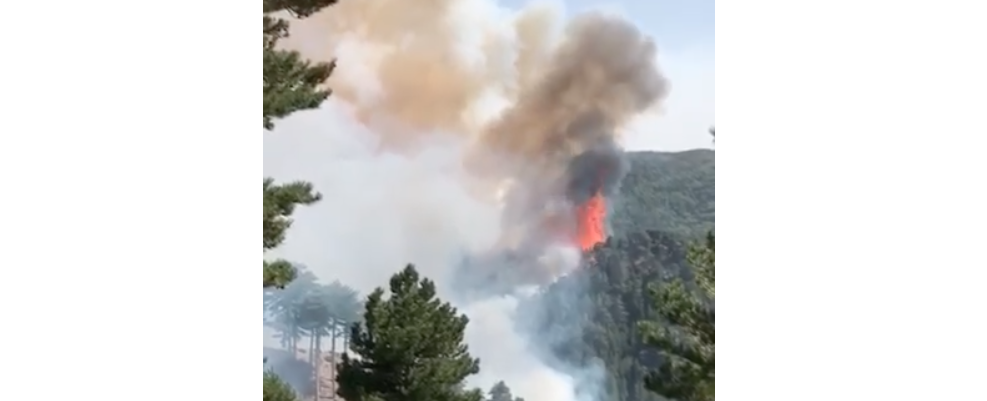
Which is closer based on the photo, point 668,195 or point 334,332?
point 668,195

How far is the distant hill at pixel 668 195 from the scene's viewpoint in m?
A: 2.42

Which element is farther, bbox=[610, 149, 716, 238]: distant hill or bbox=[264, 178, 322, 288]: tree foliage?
bbox=[264, 178, 322, 288]: tree foliage

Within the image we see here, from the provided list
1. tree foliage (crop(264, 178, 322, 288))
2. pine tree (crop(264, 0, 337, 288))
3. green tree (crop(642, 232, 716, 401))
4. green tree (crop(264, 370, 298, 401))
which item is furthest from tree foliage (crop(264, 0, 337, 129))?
green tree (crop(642, 232, 716, 401))

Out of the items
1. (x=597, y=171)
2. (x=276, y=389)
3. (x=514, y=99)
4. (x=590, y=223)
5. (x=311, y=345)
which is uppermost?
(x=514, y=99)

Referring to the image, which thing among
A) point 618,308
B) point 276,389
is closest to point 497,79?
point 618,308

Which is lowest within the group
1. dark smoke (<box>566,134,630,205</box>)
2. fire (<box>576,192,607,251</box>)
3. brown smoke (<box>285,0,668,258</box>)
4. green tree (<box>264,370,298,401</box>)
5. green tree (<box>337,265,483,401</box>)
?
green tree (<box>264,370,298,401</box>)

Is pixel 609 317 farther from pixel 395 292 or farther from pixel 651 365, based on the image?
pixel 395 292

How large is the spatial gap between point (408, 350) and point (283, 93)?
0.70 m

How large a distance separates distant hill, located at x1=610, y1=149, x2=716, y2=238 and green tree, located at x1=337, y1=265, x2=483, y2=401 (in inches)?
18.7

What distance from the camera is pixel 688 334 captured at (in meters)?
2.46

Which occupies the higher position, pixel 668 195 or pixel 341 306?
pixel 668 195

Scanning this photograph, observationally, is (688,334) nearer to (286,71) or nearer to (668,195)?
(668,195)

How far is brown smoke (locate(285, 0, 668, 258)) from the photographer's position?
2.46 metres

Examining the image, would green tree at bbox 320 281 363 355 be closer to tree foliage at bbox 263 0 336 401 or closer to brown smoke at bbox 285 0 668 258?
tree foliage at bbox 263 0 336 401
